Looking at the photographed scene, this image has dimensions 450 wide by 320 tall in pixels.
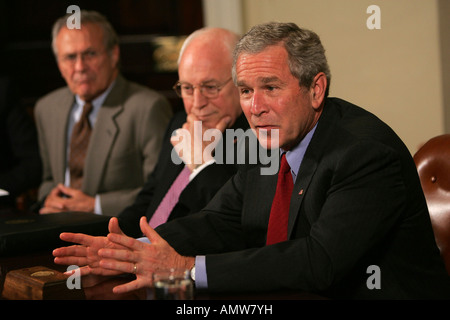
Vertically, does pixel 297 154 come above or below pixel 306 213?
above

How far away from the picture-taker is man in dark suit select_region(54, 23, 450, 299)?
1.49 m

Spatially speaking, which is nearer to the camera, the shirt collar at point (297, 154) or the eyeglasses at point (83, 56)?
the shirt collar at point (297, 154)

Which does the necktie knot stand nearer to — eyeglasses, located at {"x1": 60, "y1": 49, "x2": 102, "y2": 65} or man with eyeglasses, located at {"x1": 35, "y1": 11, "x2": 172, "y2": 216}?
man with eyeglasses, located at {"x1": 35, "y1": 11, "x2": 172, "y2": 216}

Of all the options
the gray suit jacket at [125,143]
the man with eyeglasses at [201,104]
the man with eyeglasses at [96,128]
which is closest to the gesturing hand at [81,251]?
the man with eyeglasses at [201,104]

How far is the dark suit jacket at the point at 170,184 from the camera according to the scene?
91.9 inches

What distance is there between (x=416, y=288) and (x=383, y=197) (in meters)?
0.29

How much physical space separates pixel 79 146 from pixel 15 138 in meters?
0.49

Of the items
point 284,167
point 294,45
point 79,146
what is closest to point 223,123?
point 284,167

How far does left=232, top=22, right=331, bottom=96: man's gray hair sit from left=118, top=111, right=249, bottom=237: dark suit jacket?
65 centimetres

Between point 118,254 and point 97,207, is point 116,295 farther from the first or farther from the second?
point 97,207

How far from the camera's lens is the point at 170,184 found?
263 centimetres

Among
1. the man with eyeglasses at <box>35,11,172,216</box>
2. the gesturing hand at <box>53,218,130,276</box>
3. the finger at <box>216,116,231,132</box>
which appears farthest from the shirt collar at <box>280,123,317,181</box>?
the man with eyeglasses at <box>35,11,172,216</box>

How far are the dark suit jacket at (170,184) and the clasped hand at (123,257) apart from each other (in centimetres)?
64

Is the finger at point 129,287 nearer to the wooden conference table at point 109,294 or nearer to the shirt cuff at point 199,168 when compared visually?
the wooden conference table at point 109,294
